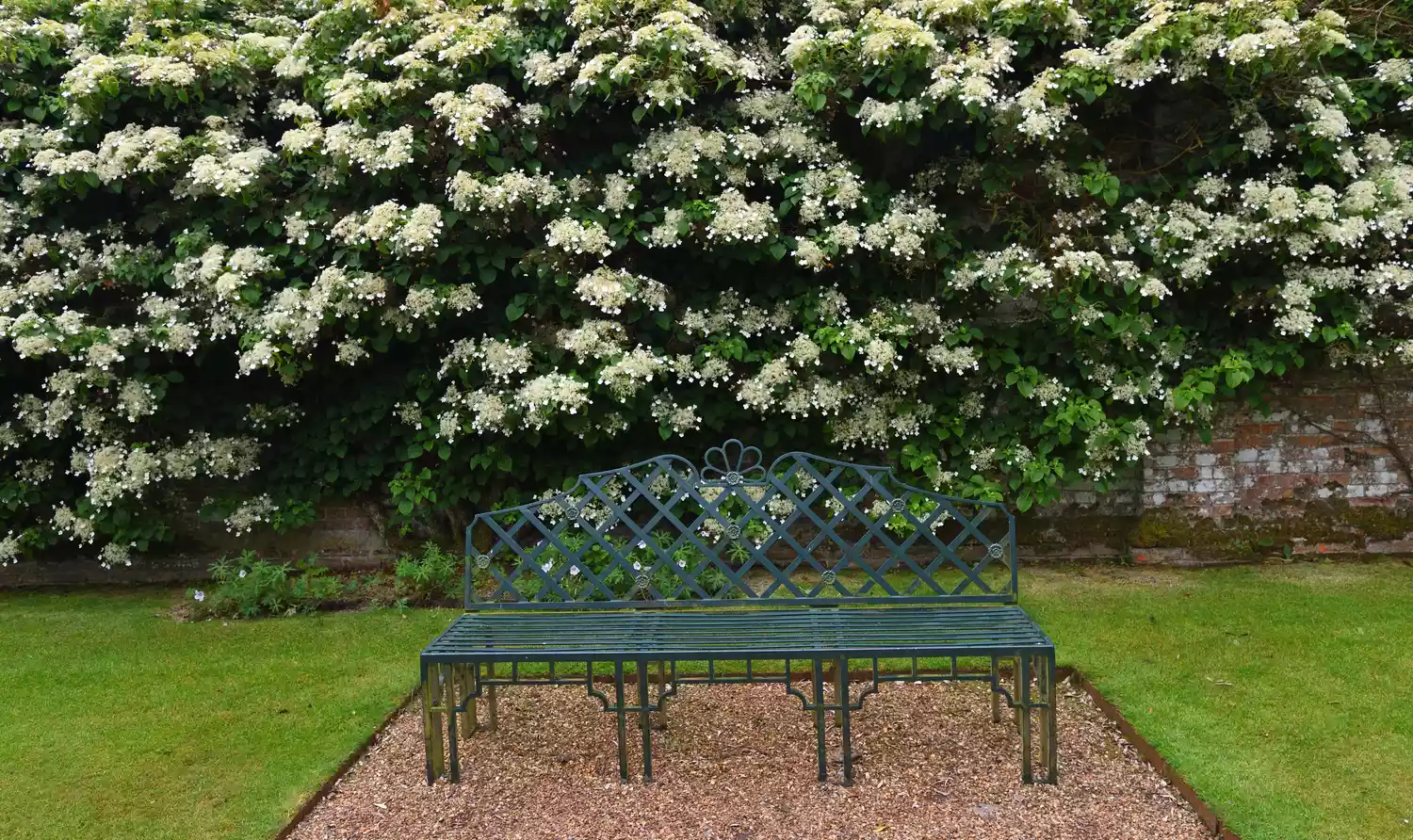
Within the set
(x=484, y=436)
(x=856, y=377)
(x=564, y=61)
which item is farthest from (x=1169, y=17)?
(x=484, y=436)

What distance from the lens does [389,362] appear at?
6582 mm

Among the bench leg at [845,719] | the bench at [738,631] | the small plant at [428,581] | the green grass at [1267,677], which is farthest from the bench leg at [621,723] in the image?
the small plant at [428,581]

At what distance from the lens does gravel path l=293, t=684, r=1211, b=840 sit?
10.5 feet

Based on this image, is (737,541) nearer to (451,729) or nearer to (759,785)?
(759,785)

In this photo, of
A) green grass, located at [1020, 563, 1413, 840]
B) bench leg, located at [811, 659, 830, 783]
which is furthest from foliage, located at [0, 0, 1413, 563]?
bench leg, located at [811, 659, 830, 783]

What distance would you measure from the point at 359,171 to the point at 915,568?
13.4 feet

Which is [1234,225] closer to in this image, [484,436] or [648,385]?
[648,385]

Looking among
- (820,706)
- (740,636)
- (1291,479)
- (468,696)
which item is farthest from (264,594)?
(1291,479)

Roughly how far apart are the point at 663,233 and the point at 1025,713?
330cm

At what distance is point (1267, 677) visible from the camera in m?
4.32

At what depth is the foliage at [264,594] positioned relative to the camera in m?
5.79

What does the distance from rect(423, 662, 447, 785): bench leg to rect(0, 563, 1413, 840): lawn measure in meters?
0.40

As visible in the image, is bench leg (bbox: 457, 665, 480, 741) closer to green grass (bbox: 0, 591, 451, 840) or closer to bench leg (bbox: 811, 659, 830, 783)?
green grass (bbox: 0, 591, 451, 840)

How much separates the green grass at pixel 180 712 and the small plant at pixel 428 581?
28 centimetres
